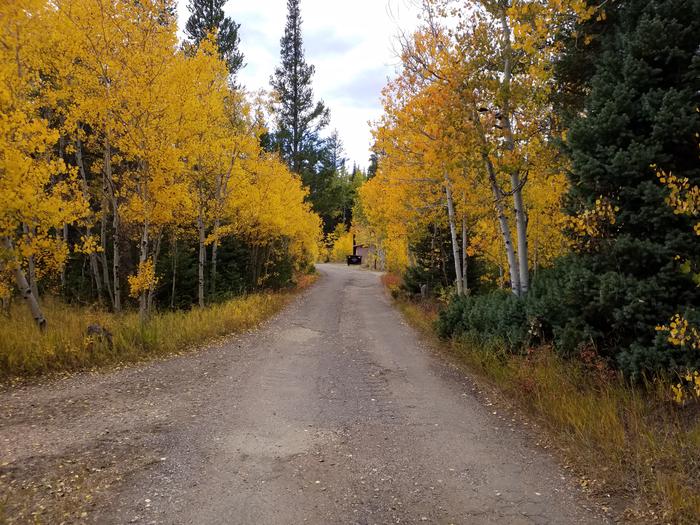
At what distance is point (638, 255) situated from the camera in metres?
5.14

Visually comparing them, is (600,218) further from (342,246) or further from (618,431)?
(342,246)

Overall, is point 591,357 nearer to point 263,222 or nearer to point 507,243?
point 507,243

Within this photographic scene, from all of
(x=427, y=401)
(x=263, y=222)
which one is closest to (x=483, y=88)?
(x=427, y=401)

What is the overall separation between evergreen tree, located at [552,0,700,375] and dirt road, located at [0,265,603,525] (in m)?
1.84

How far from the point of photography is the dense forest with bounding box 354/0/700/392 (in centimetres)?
488

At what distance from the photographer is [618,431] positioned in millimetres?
4293

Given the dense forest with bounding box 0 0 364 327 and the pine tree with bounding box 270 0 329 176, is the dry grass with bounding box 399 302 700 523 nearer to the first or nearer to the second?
the dense forest with bounding box 0 0 364 327

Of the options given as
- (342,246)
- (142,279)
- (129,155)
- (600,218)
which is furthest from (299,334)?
(342,246)

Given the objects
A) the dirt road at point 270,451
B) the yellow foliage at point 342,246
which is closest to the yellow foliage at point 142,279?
the dirt road at point 270,451

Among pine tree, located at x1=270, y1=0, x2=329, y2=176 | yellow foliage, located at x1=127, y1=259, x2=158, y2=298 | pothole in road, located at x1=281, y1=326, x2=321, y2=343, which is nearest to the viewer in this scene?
yellow foliage, located at x1=127, y1=259, x2=158, y2=298

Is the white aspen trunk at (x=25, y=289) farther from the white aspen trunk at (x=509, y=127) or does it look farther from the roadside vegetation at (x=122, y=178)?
the white aspen trunk at (x=509, y=127)

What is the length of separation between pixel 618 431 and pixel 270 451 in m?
3.56

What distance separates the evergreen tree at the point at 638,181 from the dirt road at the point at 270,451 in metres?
1.84

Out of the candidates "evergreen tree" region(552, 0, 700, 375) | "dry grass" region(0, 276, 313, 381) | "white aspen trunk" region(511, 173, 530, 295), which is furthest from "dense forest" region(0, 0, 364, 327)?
"evergreen tree" region(552, 0, 700, 375)
